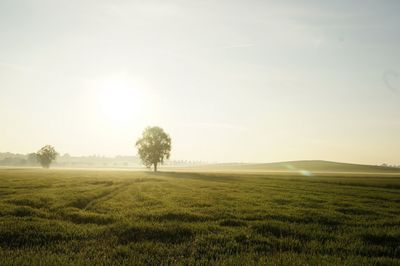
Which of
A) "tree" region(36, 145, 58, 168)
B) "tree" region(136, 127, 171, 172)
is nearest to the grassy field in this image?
"tree" region(136, 127, 171, 172)

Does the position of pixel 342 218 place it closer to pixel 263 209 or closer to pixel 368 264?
pixel 263 209

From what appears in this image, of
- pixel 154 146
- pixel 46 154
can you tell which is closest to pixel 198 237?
pixel 154 146

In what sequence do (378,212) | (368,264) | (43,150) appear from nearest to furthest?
1. (368,264)
2. (378,212)
3. (43,150)

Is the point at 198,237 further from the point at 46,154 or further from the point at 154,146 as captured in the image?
the point at 46,154

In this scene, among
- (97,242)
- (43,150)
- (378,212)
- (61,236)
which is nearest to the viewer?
(97,242)

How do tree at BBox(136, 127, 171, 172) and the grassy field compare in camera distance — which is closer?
the grassy field

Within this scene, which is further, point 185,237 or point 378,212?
point 378,212

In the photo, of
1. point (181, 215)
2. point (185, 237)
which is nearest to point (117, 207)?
point (181, 215)

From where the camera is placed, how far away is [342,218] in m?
20.2

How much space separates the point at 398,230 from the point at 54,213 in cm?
2031

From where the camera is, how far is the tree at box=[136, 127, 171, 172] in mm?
107500

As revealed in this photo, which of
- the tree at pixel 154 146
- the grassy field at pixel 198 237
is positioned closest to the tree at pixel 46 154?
the tree at pixel 154 146

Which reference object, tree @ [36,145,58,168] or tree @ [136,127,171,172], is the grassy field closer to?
tree @ [136,127,171,172]

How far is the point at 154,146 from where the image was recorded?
107438mm
